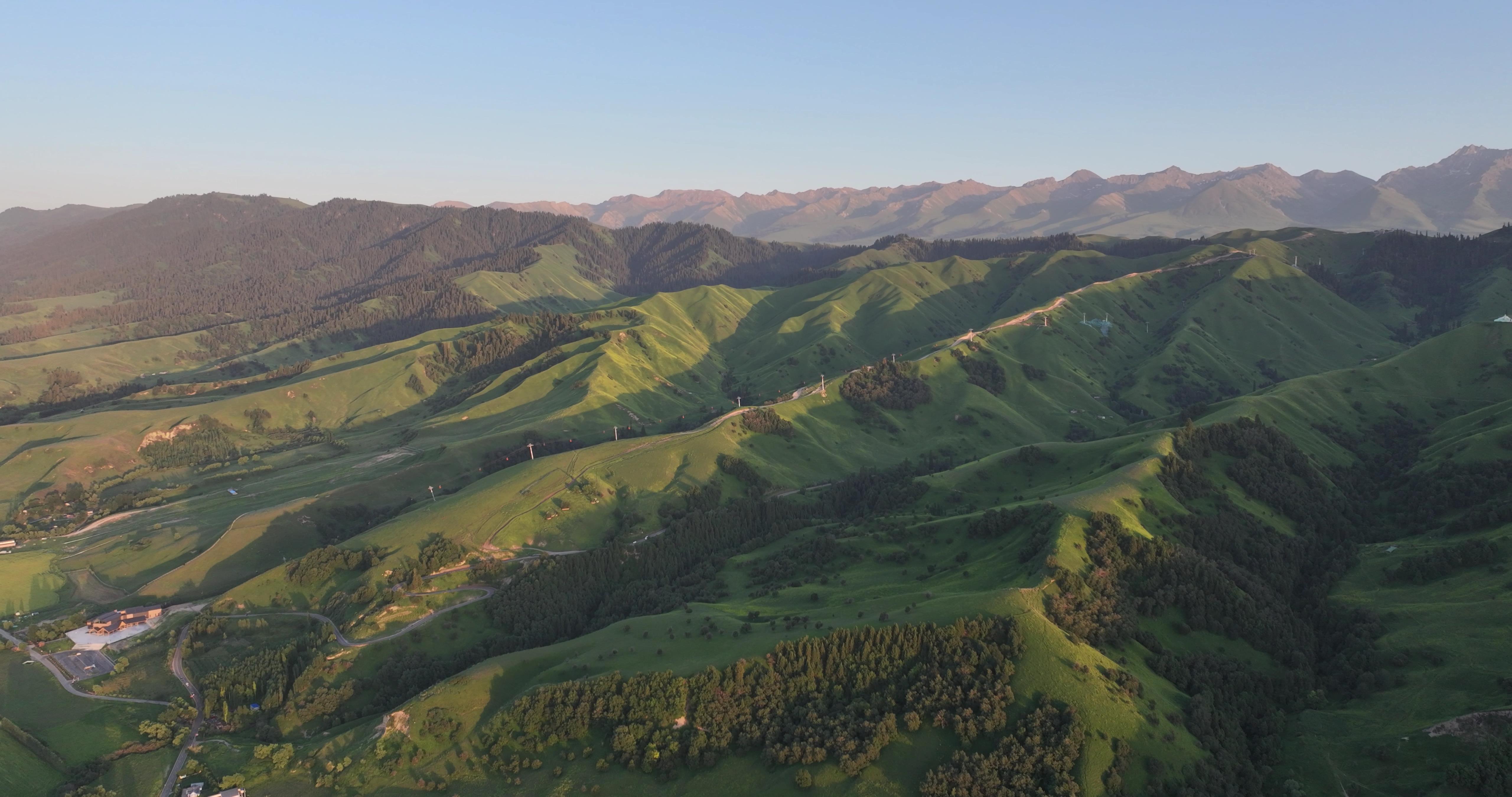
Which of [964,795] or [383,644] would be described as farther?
[383,644]

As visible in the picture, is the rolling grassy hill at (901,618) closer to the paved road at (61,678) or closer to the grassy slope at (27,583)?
the grassy slope at (27,583)

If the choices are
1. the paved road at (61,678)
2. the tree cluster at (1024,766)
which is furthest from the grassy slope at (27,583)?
the tree cluster at (1024,766)

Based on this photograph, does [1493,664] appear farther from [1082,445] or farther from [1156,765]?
Answer: [1082,445]

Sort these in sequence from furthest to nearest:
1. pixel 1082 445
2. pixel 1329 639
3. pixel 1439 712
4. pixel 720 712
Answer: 1. pixel 1082 445
2. pixel 1329 639
3. pixel 720 712
4. pixel 1439 712

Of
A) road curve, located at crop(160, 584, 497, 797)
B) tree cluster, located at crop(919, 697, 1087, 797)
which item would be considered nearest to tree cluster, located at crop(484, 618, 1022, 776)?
tree cluster, located at crop(919, 697, 1087, 797)

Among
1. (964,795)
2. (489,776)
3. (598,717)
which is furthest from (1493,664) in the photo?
(489,776)

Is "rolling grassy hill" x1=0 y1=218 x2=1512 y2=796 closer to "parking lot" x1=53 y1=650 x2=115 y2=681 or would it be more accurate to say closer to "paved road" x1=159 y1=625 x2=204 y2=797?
"paved road" x1=159 y1=625 x2=204 y2=797

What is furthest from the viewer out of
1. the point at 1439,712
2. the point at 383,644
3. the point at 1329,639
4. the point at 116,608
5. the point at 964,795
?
the point at 116,608
